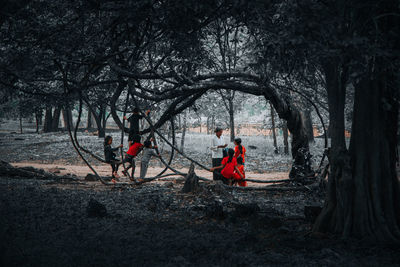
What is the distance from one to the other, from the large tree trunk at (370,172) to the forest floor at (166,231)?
378 mm

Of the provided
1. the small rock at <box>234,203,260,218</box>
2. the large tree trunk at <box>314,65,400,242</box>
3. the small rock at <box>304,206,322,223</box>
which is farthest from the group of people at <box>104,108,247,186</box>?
the large tree trunk at <box>314,65,400,242</box>

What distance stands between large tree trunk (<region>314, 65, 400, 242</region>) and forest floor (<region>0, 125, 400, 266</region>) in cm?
38

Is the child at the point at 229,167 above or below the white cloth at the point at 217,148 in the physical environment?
below

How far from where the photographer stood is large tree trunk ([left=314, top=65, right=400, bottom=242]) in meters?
5.56

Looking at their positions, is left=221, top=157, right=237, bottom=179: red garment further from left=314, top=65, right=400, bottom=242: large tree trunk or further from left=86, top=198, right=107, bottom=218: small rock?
left=314, top=65, right=400, bottom=242: large tree trunk

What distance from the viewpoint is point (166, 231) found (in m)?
6.20

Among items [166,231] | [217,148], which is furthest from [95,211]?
[217,148]

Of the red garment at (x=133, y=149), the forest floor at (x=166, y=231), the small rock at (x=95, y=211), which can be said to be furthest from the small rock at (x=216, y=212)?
the red garment at (x=133, y=149)

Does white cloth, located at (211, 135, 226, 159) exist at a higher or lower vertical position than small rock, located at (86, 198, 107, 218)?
higher

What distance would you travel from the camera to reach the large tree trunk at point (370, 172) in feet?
18.2

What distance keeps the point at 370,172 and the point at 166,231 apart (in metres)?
3.45

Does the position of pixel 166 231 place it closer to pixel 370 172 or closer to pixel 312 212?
pixel 312 212

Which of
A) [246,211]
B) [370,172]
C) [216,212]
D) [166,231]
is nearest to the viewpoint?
[370,172]

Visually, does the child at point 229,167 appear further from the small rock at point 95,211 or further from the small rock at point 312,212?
the small rock at point 95,211
